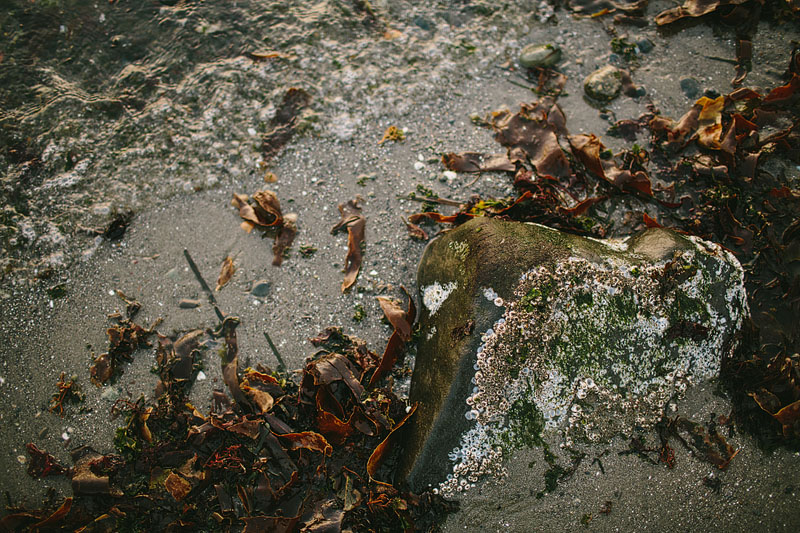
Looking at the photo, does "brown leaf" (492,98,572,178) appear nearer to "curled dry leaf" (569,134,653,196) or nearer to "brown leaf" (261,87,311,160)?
"curled dry leaf" (569,134,653,196)

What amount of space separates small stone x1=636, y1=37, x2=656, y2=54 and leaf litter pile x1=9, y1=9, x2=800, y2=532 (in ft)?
2.09

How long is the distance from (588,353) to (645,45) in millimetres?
2689

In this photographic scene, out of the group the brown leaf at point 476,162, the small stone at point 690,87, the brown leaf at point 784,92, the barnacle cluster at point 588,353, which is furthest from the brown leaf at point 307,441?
the brown leaf at point 784,92

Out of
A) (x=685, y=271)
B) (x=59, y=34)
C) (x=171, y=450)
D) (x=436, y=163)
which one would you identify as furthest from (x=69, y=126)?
(x=685, y=271)

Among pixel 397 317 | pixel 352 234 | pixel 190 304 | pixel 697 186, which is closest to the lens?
pixel 397 317

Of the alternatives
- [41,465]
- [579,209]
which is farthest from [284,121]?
[41,465]

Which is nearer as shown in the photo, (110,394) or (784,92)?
(110,394)

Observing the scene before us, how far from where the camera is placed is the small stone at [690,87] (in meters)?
3.32

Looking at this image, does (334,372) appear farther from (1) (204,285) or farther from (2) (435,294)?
(1) (204,285)

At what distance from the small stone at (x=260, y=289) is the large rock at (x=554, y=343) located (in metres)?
1.07

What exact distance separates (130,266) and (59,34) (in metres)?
2.02

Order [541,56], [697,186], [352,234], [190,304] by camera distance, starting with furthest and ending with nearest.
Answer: [541,56] → [697,186] → [352,234] → [190,304]

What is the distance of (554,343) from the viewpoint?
2.18 metres

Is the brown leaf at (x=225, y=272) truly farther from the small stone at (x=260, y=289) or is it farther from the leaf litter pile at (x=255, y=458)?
the leaf litter pile at (x=255, y=458)
